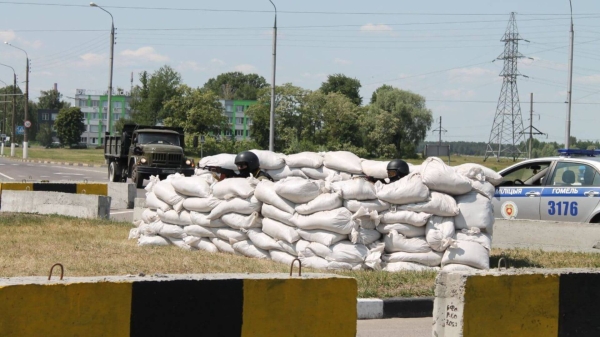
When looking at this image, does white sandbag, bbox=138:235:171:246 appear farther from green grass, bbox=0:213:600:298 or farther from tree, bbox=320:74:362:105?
tree, bbox=320:74:362:105

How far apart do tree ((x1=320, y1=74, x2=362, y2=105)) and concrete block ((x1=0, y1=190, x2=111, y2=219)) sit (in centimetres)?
9907

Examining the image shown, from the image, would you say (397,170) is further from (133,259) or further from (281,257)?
(133,259)

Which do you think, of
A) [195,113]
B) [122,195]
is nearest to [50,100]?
[195,113]

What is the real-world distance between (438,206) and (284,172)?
3194 millimetres

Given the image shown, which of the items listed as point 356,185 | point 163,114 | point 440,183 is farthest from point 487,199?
point 163,114

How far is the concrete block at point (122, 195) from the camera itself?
19484mm

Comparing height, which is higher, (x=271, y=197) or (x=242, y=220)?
(x=271, y=197)

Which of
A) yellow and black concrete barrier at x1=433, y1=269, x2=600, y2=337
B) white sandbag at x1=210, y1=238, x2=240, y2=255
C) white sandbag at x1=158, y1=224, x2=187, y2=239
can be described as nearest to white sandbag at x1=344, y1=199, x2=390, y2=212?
white sandbag at x1=210, y1=238, x2=240, y2=255

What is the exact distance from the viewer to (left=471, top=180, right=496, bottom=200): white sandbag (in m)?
9.82

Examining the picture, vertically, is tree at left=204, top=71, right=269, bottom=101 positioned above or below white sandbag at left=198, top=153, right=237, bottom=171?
above

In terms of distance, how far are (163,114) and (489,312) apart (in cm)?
8744

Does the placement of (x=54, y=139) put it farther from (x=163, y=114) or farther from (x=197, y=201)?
(x=197, y=201)

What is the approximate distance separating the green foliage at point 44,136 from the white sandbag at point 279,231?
137 meters

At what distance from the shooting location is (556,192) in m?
12.9
